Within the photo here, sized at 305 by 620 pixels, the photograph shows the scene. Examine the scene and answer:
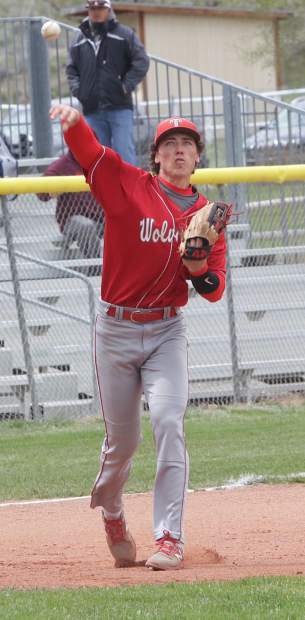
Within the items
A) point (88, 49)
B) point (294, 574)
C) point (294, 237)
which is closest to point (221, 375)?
point (294, 237)

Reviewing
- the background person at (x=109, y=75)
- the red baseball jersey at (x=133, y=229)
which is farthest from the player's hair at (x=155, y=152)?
the background person at (x=109, y=75)

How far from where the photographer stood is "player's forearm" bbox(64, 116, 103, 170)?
5.43 metres

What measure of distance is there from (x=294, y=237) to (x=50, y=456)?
3549 millimetres

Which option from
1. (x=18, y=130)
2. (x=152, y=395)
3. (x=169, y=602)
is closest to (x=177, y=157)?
(x=152, y=395)

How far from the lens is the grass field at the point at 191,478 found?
15.0ft

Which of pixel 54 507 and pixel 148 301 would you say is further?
pixel 54 507

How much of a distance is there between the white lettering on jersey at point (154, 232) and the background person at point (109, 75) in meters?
6.58

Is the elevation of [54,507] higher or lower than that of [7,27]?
lower

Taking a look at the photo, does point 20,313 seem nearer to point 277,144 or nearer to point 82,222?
point 82,222

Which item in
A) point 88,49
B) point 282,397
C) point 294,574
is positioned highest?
point 88,49

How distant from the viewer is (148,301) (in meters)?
5.58

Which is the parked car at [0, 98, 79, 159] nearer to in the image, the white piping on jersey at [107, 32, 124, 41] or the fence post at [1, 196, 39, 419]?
the white piping on jersey at [107, 32, 124, 41]

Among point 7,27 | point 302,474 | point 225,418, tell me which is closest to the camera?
point 302,474

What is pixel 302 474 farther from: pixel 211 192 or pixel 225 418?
pixel 211 192
